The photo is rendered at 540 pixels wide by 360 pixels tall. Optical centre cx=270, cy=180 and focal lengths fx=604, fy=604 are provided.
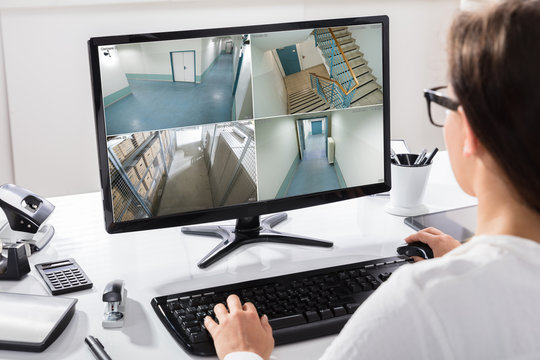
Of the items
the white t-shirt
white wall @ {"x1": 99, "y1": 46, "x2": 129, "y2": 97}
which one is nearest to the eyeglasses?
the white t-shirt

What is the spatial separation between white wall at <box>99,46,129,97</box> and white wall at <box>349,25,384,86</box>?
1.67 feet

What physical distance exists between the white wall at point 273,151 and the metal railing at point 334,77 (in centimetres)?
10

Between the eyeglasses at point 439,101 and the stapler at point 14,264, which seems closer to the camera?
the eyeglasses at point 439,101

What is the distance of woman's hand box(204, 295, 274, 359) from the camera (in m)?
0.94

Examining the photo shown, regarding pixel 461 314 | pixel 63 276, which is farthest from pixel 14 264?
pixel 461 314

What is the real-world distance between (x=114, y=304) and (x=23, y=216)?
1.29 feet

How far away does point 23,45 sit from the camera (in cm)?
283

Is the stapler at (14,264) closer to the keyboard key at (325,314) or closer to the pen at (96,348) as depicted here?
the pen at (96,348)

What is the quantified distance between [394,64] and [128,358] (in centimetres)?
278

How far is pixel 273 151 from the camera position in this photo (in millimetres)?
1304

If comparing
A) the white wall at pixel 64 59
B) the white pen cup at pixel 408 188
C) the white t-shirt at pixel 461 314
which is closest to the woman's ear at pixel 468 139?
the white t-shirt at pixel 461 314

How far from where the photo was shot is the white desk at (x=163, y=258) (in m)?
0.99

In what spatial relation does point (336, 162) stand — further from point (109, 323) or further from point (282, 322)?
point (109, 323)

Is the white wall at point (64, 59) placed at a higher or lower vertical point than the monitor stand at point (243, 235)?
higher
